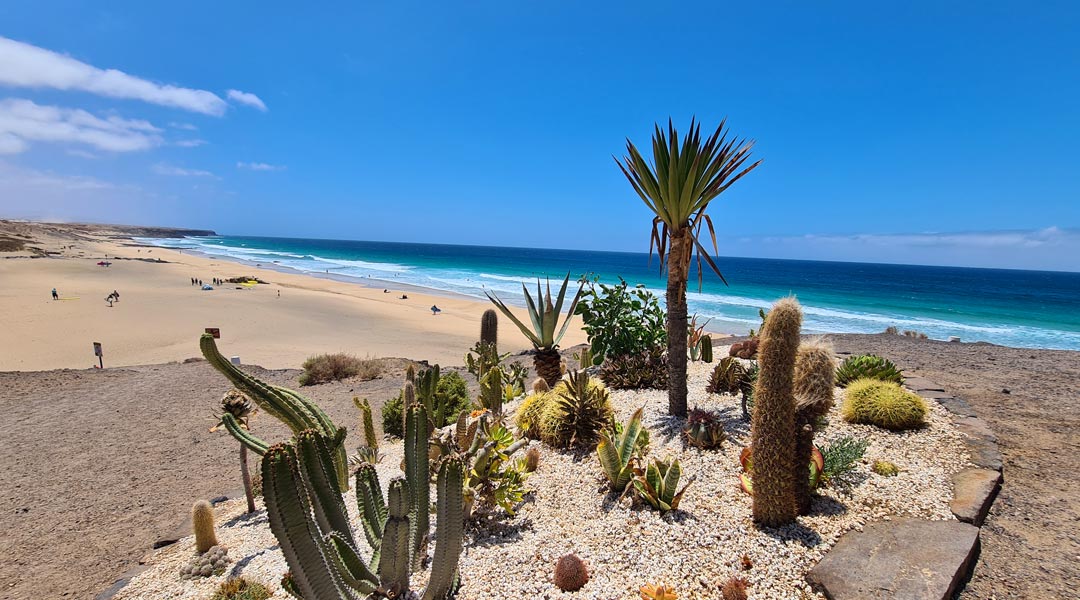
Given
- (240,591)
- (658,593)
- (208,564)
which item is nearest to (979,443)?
(658,593)

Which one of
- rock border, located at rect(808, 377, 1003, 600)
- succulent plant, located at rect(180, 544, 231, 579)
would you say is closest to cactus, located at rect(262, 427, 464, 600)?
succulent plant, located at rect(180, 544, 231, 579)

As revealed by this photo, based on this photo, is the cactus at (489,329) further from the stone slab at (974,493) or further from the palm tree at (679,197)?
the stone slab at (974,493)

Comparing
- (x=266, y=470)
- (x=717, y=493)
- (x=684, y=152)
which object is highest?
(x=684, y=152)

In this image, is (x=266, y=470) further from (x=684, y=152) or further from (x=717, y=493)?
(x=684, y=152)

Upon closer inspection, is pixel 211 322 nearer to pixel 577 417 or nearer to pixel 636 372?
pixel 636 372

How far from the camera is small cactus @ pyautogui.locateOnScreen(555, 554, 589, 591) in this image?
3199 mm

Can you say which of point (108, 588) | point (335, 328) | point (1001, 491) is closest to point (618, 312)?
point (1001, 491)

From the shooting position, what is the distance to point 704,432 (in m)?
4.73

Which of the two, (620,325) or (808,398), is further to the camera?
(620,325)

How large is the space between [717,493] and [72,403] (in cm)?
1192

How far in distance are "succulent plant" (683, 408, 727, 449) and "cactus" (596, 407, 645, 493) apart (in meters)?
0.77

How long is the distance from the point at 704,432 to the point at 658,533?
4.60ft

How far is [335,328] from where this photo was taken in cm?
1964

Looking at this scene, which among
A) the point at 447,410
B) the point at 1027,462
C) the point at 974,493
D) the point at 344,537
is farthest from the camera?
the point at 447,410
